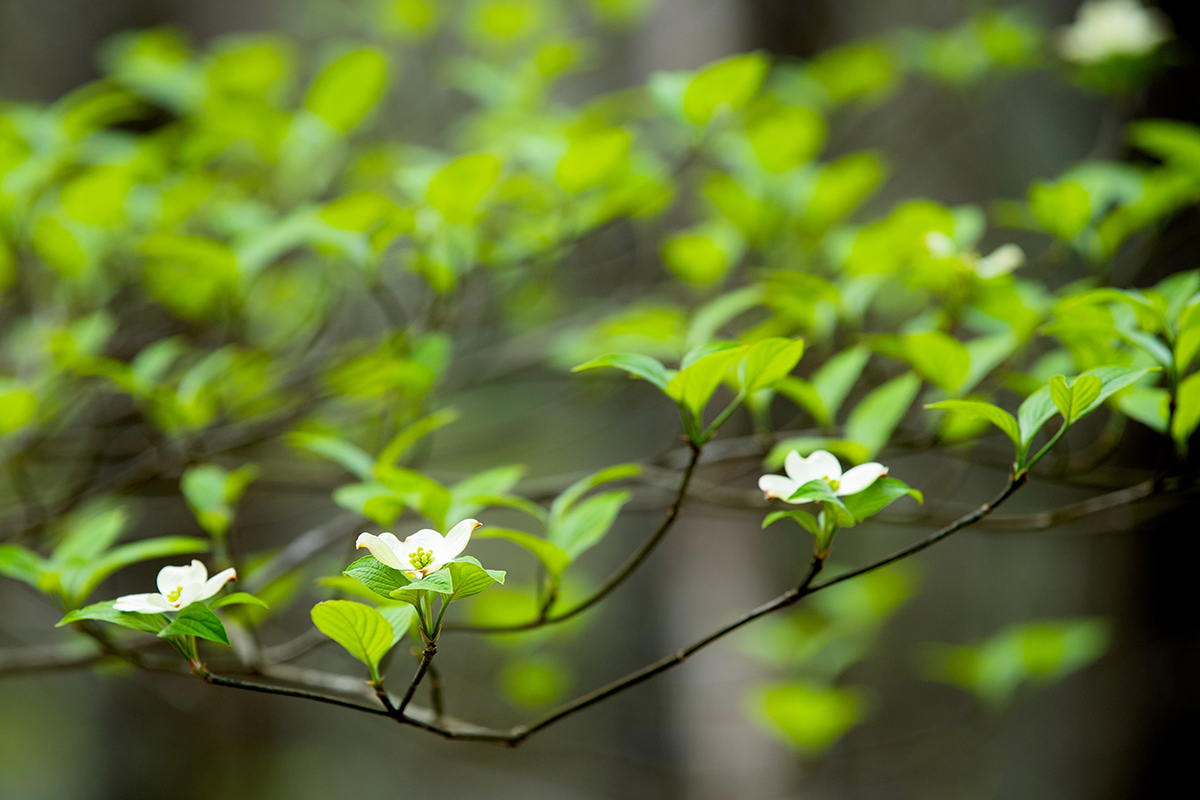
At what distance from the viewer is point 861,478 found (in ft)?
1.18

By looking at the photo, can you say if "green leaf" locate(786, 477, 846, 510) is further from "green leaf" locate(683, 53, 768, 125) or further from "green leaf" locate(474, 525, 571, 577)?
"green leaf" locate(683, 53, 768, 125)

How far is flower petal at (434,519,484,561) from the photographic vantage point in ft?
1.01

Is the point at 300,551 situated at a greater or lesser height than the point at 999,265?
lesser

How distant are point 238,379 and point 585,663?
3.56ft

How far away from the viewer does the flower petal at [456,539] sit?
0.31 meters

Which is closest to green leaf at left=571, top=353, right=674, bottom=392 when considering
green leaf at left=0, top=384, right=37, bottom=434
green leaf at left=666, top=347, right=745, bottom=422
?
green leaf at left=666, top=347, right=745, bottom=422

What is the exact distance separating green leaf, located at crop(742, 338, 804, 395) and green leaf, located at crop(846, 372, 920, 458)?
0.11 m

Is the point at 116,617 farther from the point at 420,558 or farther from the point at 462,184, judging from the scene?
the point at 462,184

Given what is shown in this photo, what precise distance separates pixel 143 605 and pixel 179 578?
0.02 metres

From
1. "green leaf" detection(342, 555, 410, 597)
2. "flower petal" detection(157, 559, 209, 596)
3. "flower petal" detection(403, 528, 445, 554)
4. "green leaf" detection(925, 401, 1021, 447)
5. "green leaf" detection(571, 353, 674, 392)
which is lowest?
"flower petal" detection(157, 559, 209, 596)

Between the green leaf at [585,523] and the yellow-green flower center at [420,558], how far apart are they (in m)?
0.11

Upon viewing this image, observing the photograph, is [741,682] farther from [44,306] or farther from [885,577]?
[44,306]

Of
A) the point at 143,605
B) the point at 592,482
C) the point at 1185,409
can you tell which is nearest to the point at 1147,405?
the point at 1185,409

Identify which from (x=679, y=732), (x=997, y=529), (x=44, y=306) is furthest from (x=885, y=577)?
(x=44, y=306)
